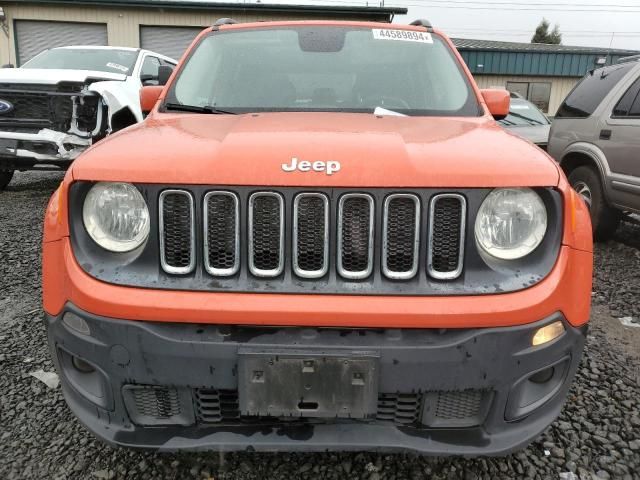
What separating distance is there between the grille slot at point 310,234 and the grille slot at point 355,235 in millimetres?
45

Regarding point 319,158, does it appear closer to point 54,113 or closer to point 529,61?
point 54,113

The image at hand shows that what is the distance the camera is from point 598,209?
487 cm

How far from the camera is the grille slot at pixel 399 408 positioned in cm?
159

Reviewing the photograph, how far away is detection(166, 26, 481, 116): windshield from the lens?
2.58 m

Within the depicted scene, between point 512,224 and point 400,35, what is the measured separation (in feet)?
5.88

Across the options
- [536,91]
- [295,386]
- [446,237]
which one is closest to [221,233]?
[295,386]

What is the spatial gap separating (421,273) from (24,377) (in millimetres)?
2134

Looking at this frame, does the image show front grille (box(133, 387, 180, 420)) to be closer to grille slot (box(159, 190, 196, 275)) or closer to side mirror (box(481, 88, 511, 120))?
grille slot (box(159, 190, 196, 275))

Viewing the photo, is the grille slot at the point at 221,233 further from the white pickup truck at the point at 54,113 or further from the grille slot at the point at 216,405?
the white pickup truck at the point at 54,113

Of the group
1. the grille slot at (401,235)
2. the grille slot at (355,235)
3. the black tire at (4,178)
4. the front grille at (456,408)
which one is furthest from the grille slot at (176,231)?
the black tire at (4,178)

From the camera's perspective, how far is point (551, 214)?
160 cm

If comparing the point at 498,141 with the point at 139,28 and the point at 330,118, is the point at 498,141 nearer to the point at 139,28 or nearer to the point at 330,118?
the point at 330,118

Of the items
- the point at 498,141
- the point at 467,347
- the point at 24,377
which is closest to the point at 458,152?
the point at 498,141

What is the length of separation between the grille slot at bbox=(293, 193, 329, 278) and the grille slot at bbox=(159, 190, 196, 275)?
319 mm
